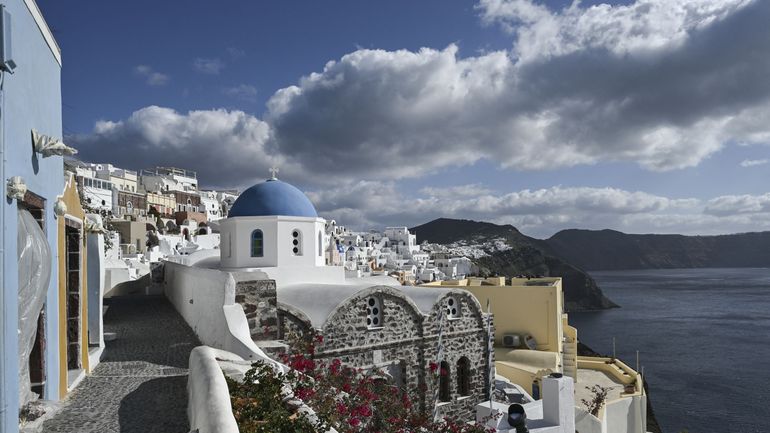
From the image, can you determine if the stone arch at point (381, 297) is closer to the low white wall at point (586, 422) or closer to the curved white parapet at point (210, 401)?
the low white wall at point (586, 422)

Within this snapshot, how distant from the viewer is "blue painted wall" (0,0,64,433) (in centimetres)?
343

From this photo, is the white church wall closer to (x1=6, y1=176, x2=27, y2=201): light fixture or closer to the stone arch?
the stone arch

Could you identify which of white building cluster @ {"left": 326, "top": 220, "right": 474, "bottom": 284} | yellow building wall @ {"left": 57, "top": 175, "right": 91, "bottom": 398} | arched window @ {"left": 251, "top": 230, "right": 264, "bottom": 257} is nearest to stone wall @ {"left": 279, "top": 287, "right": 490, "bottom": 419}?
arched window @ {"left": 251, "top": 230, "right": 264, "bottom": 257}

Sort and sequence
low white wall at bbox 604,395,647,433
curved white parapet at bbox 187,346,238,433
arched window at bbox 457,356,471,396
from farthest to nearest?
low white wall at bbox 604,395,647,433, arched window at bbox 457,356,471,396, curved white parapet at bbox 187,346,238,433

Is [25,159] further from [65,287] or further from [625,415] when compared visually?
[625,415]

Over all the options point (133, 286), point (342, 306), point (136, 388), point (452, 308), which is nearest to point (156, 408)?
point (136, 388)

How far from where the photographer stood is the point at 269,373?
5066mm

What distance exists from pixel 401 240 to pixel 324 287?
231 feet

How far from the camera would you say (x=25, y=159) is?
13.9 ft

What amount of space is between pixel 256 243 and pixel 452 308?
16.6 ft

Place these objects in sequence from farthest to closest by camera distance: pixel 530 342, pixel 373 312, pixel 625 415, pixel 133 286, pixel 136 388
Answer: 1. pixel 530 342
2. pixel 133 286
3. pixel 625 415
4. pixel 373 312
5. pixel 136 388

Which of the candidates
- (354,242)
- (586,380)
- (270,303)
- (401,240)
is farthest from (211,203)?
(270,303)

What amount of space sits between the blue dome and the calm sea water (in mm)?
23632

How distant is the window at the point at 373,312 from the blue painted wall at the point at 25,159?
6627mm
